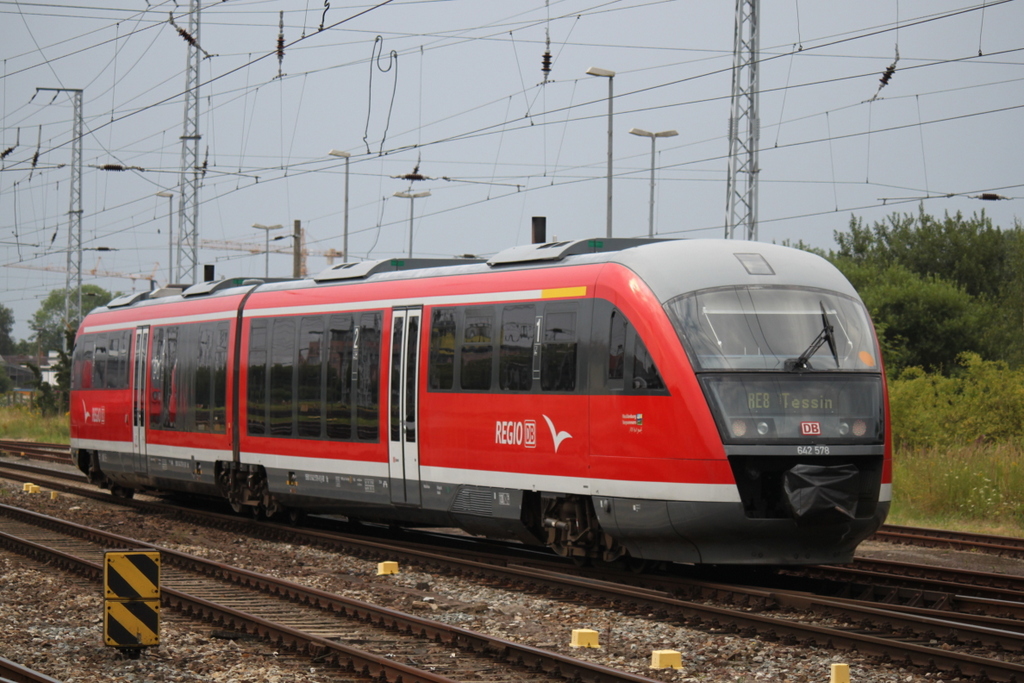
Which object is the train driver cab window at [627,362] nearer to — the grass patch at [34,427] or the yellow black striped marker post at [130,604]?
the yellow black striped marker post at [130,604]

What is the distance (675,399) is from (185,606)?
16.5 ft

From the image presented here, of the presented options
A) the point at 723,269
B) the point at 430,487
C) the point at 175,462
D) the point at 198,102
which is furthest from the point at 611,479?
the point at 198,102

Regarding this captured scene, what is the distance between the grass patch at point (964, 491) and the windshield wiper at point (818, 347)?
8078mm

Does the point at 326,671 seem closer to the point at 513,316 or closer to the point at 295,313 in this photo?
the point at 513,316

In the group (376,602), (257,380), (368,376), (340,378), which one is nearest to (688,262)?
(376,602)

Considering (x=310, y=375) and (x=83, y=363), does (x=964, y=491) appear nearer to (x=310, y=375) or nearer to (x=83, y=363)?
(x=310, y=375)

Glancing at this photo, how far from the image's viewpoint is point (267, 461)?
61.7 feet

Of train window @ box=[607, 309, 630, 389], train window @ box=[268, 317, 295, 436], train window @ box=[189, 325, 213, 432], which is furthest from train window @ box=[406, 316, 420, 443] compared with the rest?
train window @ box=[189, 325, 213, 432]

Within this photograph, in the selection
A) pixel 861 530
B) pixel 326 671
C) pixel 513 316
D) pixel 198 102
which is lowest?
pixel 326 671

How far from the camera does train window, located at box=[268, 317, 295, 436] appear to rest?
18.2 metres

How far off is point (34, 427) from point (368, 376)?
123ft

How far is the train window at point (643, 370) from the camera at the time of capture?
40.2ft

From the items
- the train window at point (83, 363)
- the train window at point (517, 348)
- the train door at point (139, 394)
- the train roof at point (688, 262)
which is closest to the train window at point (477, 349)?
the train window at point (517, 348)

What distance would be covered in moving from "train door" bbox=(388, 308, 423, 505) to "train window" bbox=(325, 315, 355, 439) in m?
1.05
